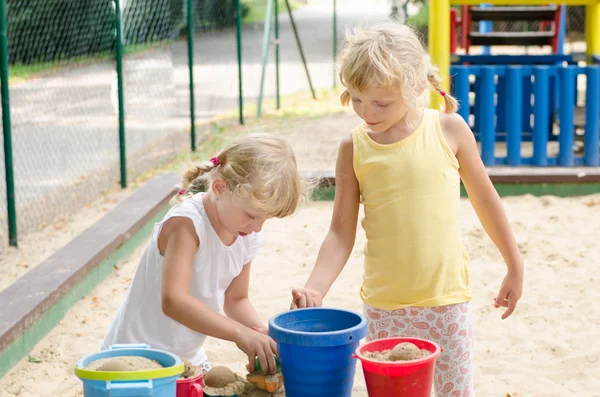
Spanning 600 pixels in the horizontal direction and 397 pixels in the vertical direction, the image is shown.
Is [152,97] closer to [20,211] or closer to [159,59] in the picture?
[159,59]

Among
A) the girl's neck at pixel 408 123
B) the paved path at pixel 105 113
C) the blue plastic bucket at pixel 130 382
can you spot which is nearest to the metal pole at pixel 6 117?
the paved path at pixel 105 113

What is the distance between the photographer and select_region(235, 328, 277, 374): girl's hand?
2.04 m

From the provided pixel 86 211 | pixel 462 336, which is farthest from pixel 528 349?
pixel 86 211

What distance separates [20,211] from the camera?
6.19m

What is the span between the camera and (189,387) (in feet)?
5.95

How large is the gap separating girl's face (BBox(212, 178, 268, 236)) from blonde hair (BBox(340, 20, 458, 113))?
1.36 ft

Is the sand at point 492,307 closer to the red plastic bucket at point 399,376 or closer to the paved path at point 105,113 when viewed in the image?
the red plastic bucket at point 399,376

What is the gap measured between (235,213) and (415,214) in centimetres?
50

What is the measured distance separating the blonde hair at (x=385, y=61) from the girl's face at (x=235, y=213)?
41cm

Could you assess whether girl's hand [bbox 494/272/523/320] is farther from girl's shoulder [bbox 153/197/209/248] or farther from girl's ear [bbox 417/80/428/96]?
girl's shoulder [bbox 153/197/209/248]

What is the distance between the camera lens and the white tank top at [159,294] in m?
2.41

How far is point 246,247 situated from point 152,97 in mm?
7386

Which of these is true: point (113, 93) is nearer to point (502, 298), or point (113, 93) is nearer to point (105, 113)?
point (105, 113)

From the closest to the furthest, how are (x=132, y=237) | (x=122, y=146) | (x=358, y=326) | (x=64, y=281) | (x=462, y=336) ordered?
(x=358, y=326) < (x=462, y=336) < (x=64, y=281) < (x=132, y=237) < (x=122, y=146)
